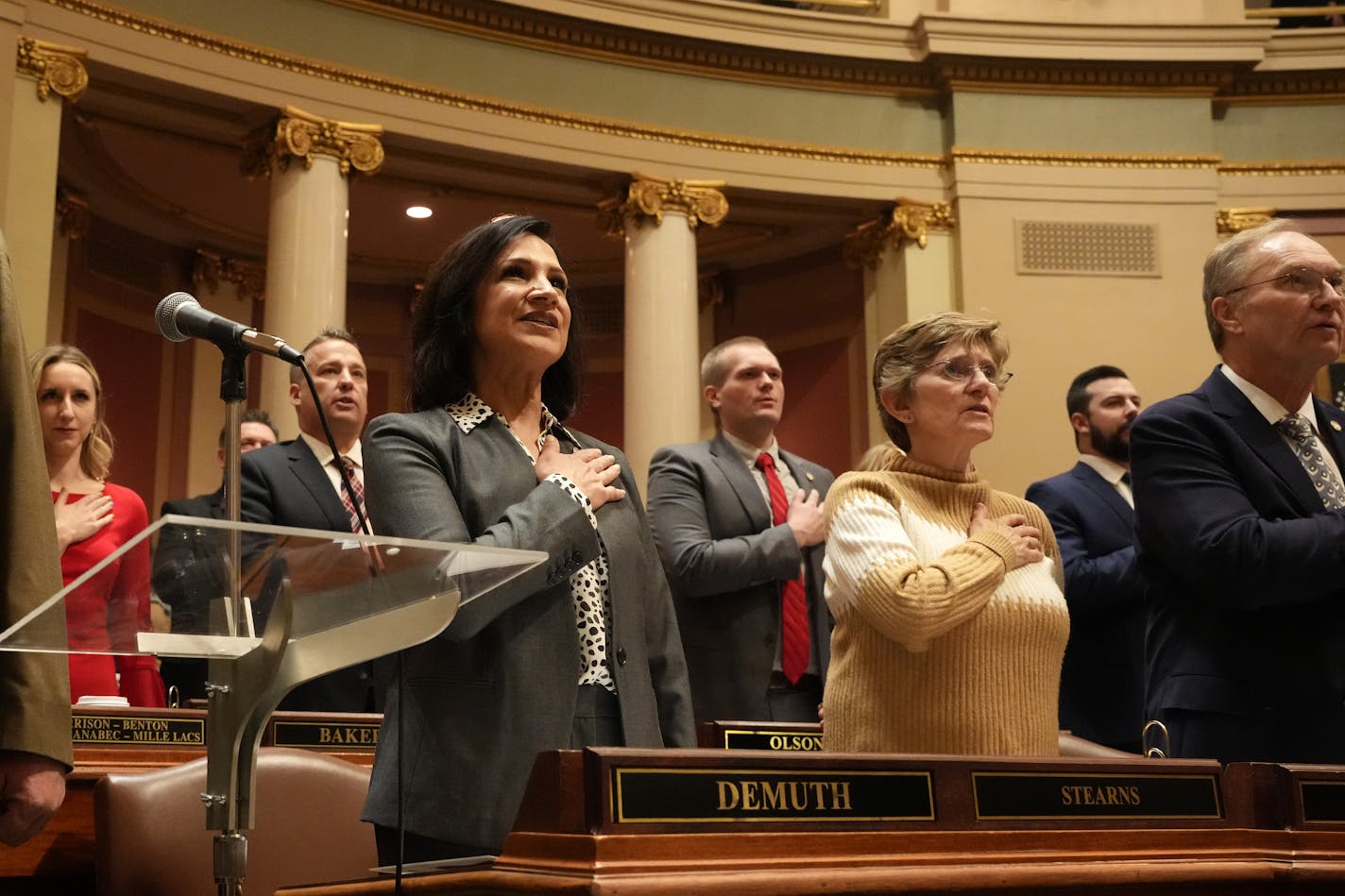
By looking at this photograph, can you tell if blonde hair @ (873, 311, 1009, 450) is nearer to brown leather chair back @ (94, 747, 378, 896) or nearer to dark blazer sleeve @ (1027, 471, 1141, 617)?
brown leather chair back @ (94, 747, 378, 896)

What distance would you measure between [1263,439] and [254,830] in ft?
5.38

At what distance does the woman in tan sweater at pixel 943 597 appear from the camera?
2.12 m

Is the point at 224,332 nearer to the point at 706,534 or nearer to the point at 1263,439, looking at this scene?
the point at 1263,439

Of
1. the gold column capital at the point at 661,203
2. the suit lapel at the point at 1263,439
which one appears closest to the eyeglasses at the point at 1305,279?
the suit lapel at the point at 1263,439

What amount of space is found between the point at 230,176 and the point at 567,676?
8178mm

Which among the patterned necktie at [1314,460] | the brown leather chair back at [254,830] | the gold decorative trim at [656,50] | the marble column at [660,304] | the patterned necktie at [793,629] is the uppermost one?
the gold decorative trim at [656,50]

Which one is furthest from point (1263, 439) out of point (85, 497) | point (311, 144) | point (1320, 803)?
point (311, 144)

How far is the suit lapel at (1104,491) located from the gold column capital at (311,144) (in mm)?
4718

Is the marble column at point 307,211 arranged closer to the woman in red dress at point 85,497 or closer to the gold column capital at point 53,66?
the gold column capital at point 53,66

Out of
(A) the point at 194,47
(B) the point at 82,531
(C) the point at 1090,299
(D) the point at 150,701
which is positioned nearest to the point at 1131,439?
(B) the point at 82,531

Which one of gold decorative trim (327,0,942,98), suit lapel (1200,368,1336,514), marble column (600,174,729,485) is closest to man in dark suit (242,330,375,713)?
suit lapel (1200,368,1336,514)

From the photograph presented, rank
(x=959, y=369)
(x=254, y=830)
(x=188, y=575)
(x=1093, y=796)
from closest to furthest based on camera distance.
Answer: (x=188, y=575) → (x=1093, y=796) → (x=254, y=830) → (x=959, y=369)

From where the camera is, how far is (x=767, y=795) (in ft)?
4.30

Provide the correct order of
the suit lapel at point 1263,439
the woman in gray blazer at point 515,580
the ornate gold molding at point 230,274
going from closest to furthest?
the woman in gray blazer at point 515,580 → the suit lapel at point 1263,439 → the ornate gold molding at point 230,274
